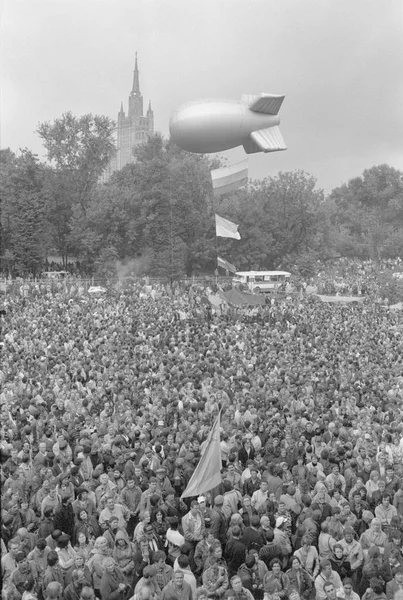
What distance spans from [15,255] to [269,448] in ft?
123

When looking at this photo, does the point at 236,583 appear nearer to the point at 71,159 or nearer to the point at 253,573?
the point at 253,573

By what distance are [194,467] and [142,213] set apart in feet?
121

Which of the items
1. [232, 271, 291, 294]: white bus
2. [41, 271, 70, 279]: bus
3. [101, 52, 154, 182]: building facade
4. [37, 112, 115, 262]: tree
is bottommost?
[232, 271, 291, 294]: white bus

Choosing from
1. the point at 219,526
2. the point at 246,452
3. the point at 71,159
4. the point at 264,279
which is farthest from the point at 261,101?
the point at 71,159

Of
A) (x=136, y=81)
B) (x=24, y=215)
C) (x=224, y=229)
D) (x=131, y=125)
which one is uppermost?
(x=136, y=81)

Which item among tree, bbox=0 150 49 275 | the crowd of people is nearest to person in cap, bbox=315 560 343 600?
the crowd of people

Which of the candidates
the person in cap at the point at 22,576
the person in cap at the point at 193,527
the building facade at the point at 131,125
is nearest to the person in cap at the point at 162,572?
the person in cap at the point at 193,527

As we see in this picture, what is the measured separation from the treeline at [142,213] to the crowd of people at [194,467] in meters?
24.3

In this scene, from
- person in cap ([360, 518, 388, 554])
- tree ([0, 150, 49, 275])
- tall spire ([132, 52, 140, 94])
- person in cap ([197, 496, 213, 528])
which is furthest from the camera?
tall spire ([132, 52, 140, 94])

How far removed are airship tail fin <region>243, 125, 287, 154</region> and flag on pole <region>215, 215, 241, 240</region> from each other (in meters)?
2.89

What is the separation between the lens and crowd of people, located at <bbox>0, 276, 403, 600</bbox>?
619cm

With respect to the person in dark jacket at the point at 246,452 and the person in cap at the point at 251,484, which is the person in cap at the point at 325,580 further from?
the person in dark jacket at the point at 246,452

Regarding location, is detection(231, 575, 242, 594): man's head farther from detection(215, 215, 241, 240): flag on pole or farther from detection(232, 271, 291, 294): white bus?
detection(232, 271, 291, 294): white bus

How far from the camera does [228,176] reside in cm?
1850
